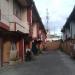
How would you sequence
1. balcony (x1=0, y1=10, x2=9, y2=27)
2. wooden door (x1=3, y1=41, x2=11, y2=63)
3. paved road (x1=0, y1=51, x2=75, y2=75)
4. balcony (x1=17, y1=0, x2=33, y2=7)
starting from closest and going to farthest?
1. paved road (x1=0, y1=51, x2=75, y2=75)
2. balcony (x1=0, y1=10, x2=9, y2=27)
3. wooden door (x1=3, y1=41, x2=11, y2=63)
4. balcony (x1=17, y1=0, x2=33, y2=7)

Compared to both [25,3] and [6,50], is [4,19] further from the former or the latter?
[25,3]

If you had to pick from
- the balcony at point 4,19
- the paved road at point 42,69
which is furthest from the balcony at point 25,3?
the balcony at point 4,19

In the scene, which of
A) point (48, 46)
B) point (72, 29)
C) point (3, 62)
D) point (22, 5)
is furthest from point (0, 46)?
point (48, 46)

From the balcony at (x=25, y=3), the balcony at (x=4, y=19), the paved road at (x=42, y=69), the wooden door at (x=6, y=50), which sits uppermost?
the balcony at (x=25, y=3)

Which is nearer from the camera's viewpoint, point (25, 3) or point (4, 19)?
point (4, 19)

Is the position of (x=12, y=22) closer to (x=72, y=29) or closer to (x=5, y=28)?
(x=5, y=28)

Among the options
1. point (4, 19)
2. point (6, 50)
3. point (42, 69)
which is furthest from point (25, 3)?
point (42, 69)

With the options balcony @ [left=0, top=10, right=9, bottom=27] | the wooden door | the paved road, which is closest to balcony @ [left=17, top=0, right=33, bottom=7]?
the wooden door

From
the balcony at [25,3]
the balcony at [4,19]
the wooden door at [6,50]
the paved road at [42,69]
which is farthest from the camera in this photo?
the balcony at [25,3]

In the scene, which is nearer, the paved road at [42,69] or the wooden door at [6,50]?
the paved road at [42,69]

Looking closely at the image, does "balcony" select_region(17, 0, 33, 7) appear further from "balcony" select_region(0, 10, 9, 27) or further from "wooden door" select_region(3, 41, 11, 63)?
"balcony" select_region(0, 10, 9, 27)

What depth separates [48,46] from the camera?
99.2 metres

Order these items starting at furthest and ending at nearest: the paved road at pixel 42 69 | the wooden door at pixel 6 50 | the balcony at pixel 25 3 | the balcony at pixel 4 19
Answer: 1. the balcony at pixel 25 3
2. the wooden door at pixel 6 50
3. the balcony at pixel 4 19
4. the paved road at pixel 42 69

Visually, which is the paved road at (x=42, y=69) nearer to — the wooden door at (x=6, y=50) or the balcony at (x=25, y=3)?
the wooden door at (x=6, y=50)
